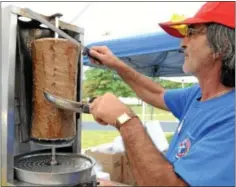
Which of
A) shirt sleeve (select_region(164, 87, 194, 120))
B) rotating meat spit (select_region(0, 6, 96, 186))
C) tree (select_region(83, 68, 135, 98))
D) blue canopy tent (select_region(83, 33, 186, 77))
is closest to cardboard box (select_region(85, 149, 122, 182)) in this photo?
blue canopy tent (select_region(83, 33, 186, 77))

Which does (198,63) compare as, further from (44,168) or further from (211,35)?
(44,168)

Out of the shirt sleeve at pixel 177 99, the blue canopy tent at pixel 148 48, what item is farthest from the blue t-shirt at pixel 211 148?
the blue canopy tent at pixel 148 48

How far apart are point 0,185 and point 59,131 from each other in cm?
21

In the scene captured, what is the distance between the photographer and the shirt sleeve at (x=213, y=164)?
0.72 metres

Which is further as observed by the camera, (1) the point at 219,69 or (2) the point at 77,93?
(2) the point at 77,93

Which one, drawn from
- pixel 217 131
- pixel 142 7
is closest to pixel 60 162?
pixel 217 131

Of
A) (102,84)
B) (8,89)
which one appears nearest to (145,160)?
(8,89)

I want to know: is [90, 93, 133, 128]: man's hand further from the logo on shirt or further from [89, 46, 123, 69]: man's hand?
[89, 46, 123, 69]: man's hand

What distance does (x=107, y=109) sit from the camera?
2.75 feet

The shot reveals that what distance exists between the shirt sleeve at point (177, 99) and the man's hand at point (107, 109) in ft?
1.49

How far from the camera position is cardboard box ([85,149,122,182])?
285 cm

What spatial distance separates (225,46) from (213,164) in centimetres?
36

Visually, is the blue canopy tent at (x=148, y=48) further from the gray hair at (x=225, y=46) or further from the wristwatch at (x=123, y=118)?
the wristwatch at (x=123, y=118)

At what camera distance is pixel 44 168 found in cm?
89
